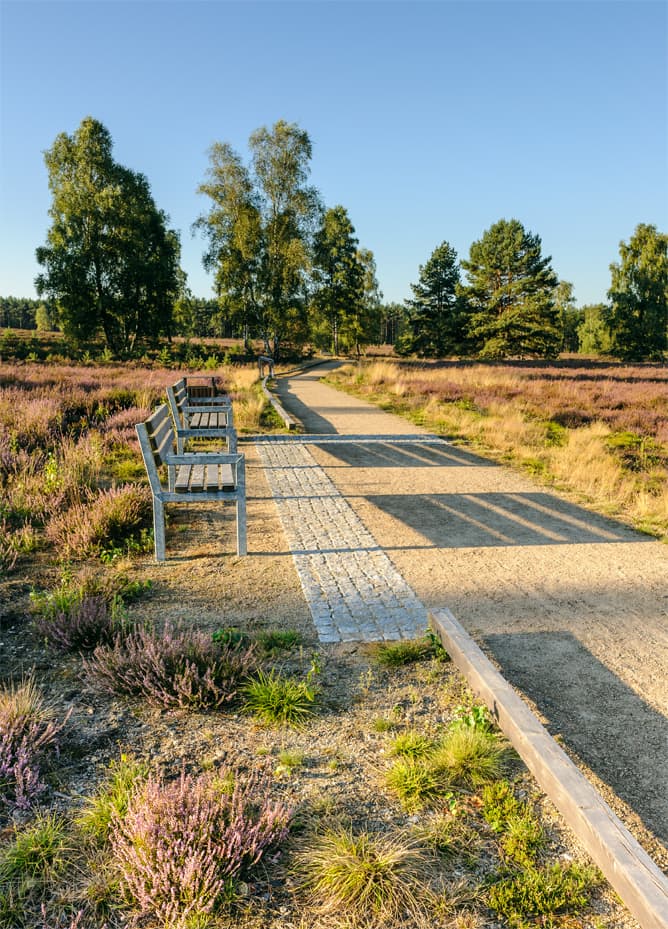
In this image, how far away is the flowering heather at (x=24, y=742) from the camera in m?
2.44

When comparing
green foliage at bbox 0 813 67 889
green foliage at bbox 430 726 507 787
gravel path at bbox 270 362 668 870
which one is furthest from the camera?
gravel path at bbox 270 362 668 870

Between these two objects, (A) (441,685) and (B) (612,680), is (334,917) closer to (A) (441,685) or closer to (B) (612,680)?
(A) (441,685)

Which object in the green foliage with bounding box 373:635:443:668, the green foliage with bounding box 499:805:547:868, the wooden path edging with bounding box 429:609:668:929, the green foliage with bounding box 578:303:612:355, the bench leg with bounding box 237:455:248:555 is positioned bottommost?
the green foliage with bounding box 499:805:547:868

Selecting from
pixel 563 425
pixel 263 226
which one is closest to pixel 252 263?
pixel 263 226

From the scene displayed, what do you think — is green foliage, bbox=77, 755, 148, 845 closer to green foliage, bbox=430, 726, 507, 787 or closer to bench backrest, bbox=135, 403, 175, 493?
green foliage, bbox=430, 726, 507, 787

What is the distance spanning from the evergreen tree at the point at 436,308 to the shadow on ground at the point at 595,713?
159ft

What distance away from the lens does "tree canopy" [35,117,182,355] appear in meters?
32.2

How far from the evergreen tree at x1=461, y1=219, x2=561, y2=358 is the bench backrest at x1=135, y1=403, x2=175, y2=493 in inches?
1731

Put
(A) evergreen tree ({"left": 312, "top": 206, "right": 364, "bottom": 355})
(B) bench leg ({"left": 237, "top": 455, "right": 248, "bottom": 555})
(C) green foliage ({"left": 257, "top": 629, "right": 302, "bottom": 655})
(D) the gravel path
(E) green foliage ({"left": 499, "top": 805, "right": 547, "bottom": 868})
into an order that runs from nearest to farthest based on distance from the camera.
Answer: (E) green foliage ({"left": 499, "top": 805, "right": 547, "bottom": 868})
(D) the gravel path
(C) green foliage ({"left": 257, "top": 629, "right": 302, "bottom": 655})
(B) bench leg ({"left": 237, "top": 455, "right": 248, "bottom": 555})
(A) evergreen tree ({"left": 312, "top": 206, "right": 364, "bottom": 355})

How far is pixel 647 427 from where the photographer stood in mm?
13828

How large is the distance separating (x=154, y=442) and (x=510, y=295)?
4911cm

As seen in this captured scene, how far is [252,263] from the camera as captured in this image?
34.9 meters

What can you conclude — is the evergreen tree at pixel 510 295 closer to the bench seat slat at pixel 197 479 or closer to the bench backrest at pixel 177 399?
the bench backrest at pixel 177 399

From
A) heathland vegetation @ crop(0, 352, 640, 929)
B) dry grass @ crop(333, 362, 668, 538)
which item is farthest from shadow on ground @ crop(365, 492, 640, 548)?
heathland vegetation @ crop(0, 352, 640, 929)
